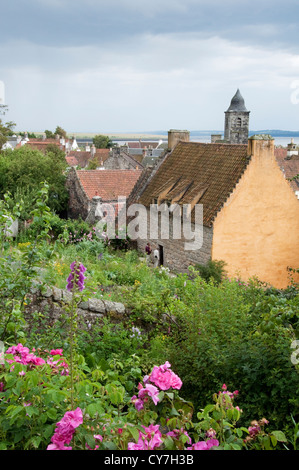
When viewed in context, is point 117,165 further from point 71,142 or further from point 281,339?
point 71,142

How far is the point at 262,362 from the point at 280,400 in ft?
1.45

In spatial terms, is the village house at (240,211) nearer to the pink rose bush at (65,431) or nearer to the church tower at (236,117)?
the pink rose bush at (65,431)

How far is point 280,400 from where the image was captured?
5.22 m

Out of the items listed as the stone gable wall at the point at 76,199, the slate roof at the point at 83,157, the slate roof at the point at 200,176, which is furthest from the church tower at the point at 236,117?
the slate roof at the point at 83,157

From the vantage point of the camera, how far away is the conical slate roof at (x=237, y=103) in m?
50.2

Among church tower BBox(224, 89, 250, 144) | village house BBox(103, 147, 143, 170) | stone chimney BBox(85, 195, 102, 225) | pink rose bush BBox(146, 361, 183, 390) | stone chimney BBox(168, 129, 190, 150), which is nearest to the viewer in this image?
pink rose bush BBox(146, 361, 183, 390)

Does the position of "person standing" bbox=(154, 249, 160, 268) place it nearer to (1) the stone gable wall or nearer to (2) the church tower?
(1) the stone gable wall

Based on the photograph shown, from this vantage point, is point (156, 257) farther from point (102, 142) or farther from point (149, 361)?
point (102, 142)

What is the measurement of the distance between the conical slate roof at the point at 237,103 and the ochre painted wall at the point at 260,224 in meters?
32.2

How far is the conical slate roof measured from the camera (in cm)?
5016

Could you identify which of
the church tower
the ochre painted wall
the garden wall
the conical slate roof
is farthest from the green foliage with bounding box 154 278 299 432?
the conical slate roof

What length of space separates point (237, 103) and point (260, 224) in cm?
3395
